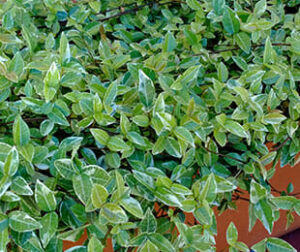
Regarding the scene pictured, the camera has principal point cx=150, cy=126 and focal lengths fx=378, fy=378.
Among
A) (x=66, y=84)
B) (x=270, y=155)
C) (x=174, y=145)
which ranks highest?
(x=66, y=84)

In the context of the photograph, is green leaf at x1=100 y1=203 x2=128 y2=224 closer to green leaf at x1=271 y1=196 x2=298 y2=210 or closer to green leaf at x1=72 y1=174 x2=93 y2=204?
green leaf at x1=72 y1=174 x2=93 y2=204

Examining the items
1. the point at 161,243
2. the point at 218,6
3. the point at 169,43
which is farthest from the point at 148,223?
the point at 218,6

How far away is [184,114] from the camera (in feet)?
2.61

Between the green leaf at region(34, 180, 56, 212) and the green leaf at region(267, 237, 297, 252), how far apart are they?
43 centimetres

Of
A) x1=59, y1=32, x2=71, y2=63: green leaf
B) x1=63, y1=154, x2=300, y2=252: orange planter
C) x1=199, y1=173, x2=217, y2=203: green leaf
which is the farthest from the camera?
x1=63, y1=154, x2=300, y2=252: orange planter

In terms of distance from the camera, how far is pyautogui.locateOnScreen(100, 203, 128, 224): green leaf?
2.01ft

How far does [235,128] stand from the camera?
0.77 meters

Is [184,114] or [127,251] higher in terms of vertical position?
[184,114]

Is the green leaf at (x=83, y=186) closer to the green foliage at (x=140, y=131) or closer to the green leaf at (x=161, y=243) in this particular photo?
the green foliage at (x=140, y=131)

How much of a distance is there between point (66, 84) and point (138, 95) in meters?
0.15

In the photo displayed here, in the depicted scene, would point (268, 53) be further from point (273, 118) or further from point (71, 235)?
point (71, 235)

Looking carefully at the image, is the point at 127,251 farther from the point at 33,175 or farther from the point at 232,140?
the point at 232,140

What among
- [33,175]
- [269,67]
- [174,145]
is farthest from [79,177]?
[269,67]

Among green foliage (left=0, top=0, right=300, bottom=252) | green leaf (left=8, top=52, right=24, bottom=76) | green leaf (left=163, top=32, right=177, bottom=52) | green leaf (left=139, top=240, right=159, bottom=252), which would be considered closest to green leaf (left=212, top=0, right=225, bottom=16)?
green foliage (left=0, top=0, right=300, bottom=252)
